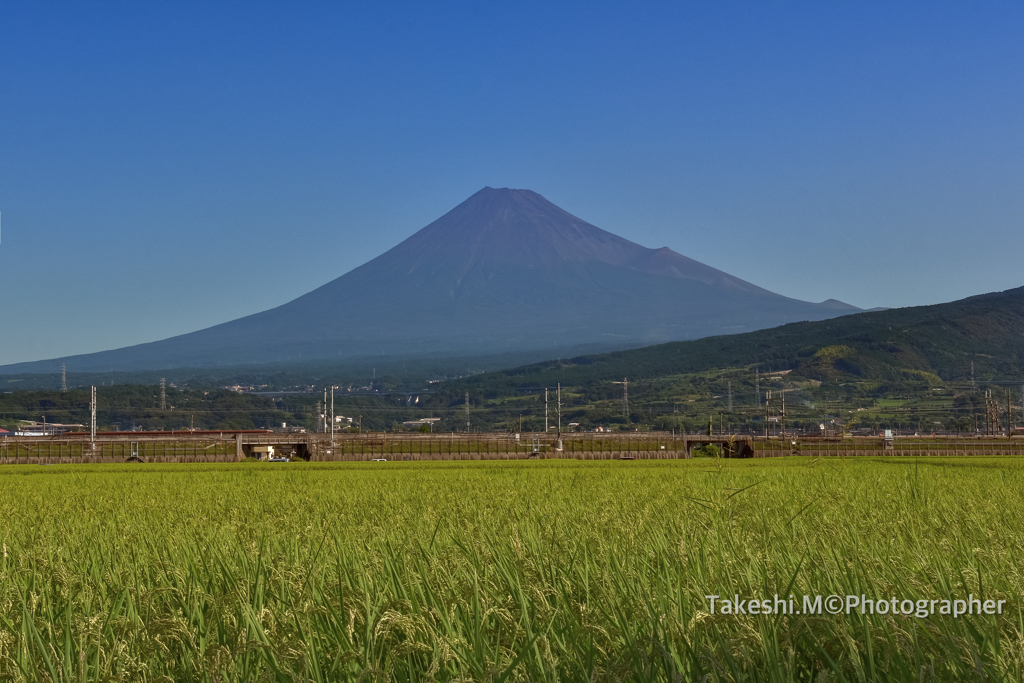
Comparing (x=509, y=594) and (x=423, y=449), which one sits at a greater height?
(x=509, y=594)

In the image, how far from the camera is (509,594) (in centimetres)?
427

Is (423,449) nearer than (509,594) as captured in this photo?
No

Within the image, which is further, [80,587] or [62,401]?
[62,401]

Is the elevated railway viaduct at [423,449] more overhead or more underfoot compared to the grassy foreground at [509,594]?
more underfoot

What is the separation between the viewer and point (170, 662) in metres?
3.34

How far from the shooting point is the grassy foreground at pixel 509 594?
2910 millimetres

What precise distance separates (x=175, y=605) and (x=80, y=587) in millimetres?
929

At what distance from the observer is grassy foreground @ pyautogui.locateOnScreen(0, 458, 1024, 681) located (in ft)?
9.55

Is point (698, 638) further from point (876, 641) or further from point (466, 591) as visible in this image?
point (466, 591)

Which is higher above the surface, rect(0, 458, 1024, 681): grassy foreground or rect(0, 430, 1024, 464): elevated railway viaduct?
rect(0, 458, 1024, 681): grassy foreground

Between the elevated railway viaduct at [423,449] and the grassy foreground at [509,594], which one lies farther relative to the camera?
the elevated railway viaduct at [423,449]

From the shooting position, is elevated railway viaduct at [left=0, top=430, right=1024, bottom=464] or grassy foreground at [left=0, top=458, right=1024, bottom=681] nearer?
grassy foreground at [left=0, top=458, right=1024, bottom=681]

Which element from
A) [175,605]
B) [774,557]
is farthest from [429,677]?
[774,557]

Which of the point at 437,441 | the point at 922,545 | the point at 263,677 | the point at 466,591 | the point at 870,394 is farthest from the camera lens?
the point at 870,394
